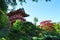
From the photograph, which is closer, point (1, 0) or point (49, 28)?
point (1, 0)

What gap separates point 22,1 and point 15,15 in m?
24.9

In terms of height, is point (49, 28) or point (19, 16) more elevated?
point (19, 16)

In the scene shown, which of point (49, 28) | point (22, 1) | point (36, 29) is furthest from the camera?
point (49, 28)

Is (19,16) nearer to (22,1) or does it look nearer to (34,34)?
(34,34)

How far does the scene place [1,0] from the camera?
20.4 ft

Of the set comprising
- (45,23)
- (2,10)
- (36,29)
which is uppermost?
(45,23)

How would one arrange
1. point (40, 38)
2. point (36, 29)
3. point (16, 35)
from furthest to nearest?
point (36, 29), point (40, 38), point (16, 35)

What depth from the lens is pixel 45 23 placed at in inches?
985

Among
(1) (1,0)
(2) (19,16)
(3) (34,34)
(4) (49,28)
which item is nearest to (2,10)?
(1) (1,0)

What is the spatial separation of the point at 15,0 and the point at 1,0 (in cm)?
36

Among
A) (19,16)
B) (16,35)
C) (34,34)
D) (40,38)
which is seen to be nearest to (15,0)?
(16,35)

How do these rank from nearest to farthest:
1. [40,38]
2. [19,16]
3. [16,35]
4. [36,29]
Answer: [16,35] → [40,38] → [36,29] → [19,16]

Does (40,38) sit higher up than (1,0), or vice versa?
(40,38)

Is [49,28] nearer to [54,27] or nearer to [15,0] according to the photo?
[54,27]
